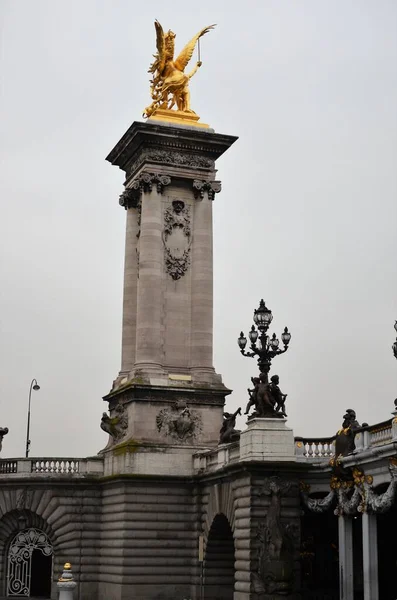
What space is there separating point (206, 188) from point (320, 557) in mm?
16184

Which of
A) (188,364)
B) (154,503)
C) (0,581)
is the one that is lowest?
(0,581)

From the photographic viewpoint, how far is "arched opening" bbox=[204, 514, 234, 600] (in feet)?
131

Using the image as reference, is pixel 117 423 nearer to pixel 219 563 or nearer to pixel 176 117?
pixel 219 563

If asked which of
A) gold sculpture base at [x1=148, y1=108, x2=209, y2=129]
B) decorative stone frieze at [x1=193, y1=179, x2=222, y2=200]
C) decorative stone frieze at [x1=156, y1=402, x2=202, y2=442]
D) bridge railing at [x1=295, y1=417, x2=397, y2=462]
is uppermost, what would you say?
gold sculpture base at [x1=148, y1=108, x2=209, y2=129]

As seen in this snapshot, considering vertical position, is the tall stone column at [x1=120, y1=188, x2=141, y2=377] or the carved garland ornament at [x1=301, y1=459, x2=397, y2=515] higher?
the tall stone column at [x1=120, y1=188, x2=141, y2=377]

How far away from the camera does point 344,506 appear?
107ft

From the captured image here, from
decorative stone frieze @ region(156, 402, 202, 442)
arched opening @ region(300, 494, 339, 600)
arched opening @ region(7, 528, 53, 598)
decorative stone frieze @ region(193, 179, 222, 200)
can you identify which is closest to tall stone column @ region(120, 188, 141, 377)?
decorative stone frieze @ region(193, 179, 222, 200)

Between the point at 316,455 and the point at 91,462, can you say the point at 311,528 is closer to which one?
the point at 316,455

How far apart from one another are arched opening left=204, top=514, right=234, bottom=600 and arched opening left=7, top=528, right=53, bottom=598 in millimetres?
8055

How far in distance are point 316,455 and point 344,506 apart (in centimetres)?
308

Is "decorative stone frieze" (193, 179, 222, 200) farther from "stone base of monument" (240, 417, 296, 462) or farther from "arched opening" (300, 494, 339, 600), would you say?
"arched opening" (300, 494, 339, 600)

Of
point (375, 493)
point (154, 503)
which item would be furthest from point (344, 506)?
point (154, 503)

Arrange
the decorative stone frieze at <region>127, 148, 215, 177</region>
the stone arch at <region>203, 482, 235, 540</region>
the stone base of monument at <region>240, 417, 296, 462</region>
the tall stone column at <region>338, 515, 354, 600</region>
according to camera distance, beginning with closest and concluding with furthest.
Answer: the tall stone column at <region>338, 515, 354, 600</region>
the stone base of monument at <region>240, 417, 296, 462</region>
the stone arch at <region>203, 482, 235, 540</region>
the decorative stone frieze at <region>127, 148, 215, 177</region>

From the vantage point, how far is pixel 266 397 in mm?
35188
